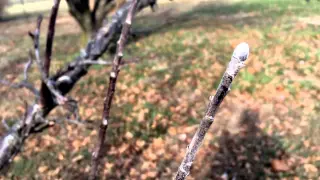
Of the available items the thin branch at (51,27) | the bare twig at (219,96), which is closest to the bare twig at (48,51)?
the thin branch at (51,27)

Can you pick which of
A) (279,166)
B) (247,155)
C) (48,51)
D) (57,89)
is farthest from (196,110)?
(48,51)

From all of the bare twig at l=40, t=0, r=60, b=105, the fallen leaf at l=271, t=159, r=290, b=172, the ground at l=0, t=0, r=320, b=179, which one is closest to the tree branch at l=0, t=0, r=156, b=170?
the bare twig at l=40, t=0, r=60, b=105

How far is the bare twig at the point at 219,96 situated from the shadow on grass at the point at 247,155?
5.07 metres

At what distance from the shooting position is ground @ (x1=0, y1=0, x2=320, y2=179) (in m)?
6.05

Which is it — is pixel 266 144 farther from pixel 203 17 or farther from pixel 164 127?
pixel 203 17

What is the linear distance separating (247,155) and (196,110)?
1.68 meters

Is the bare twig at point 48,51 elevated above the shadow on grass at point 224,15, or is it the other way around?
the bare twig at point 48,51

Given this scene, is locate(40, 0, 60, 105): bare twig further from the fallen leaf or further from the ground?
the fallen leaf

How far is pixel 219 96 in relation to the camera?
29.6 inches

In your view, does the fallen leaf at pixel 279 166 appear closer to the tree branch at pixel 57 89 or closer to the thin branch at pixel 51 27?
the tree branch at pixel 57 89

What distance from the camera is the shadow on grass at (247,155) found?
5.73 meters

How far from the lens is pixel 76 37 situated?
13.5m

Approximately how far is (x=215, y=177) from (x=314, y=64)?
14.8 ft

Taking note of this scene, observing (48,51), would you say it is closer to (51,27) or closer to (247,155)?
(51,27)
